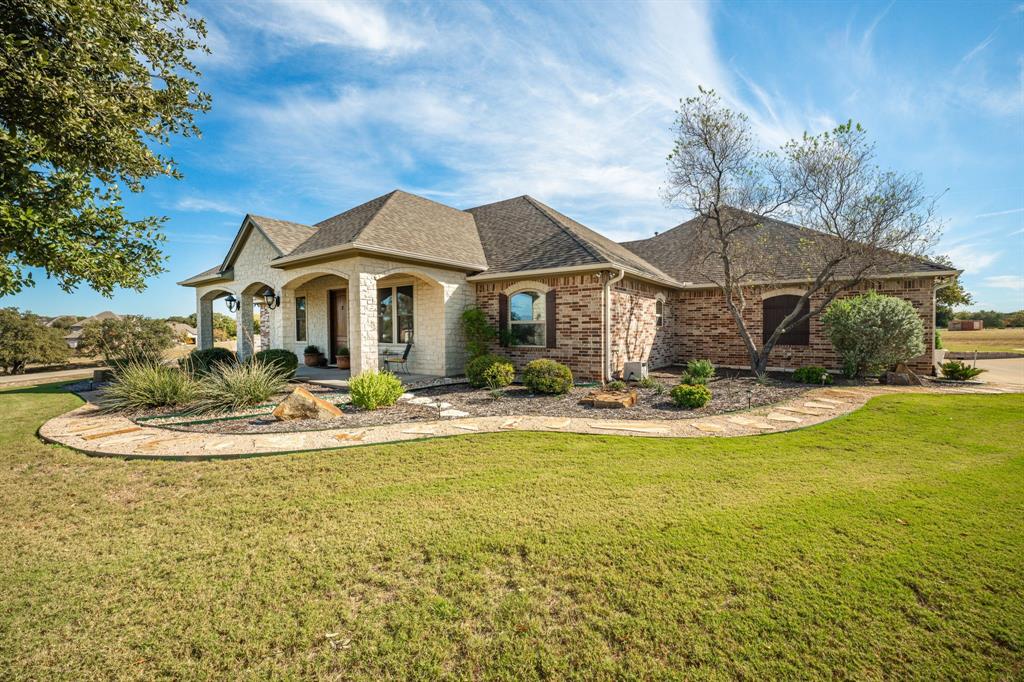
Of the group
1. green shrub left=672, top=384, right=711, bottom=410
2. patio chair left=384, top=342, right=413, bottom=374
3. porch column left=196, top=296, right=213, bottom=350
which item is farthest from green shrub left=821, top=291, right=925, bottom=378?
porch column left=196, top=296, right=213, bottom=350

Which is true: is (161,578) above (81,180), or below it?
below

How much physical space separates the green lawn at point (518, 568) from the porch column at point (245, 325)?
1076cm

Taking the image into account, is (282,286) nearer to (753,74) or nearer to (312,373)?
(312,373)

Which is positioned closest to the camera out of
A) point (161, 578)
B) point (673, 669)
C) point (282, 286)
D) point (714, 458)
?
point (673, 669)

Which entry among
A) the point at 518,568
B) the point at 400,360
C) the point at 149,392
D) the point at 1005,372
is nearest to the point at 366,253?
the point at 400,360

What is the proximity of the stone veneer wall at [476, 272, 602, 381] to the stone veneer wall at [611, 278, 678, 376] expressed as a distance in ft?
2.19

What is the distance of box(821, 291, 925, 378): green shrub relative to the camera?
1051 centimetres

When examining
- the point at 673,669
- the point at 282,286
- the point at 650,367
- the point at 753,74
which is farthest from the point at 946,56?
the point at 282,286

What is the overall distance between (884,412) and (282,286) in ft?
49.4

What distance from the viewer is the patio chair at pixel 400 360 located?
12520mm

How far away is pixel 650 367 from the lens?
13.7 m

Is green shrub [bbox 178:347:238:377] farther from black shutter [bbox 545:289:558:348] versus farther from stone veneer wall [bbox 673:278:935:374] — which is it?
stone veneer wall [bbox 673:278:935:374]

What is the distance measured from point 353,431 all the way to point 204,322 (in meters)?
15.2

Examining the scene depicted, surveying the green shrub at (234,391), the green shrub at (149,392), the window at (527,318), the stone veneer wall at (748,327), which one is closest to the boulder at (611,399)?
the window at (527,318)
